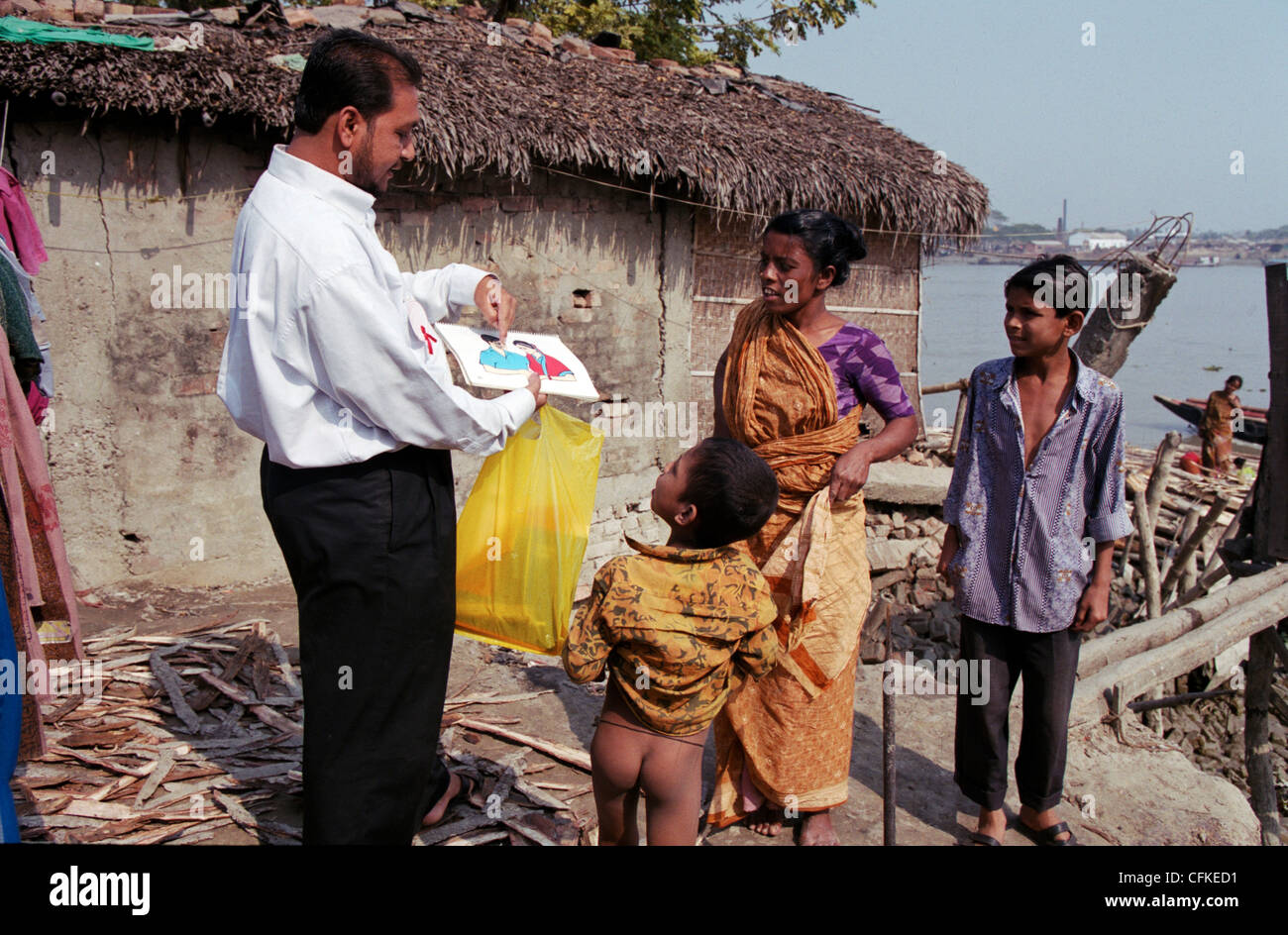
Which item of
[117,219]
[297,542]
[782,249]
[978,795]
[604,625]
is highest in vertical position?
[117,219]

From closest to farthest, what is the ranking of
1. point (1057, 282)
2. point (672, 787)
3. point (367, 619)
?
point (367, 619) < point (672, 787) < point (1057, 282)

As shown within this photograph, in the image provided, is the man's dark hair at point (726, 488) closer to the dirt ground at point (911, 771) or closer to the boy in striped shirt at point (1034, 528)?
the boy in striped shirt at point (1034, 528)

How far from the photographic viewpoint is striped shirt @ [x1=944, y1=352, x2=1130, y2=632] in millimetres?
3139

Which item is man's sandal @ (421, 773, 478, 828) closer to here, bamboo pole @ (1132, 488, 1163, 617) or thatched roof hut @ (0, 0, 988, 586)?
thatched roof hut @ (0, 0, 988, 586)

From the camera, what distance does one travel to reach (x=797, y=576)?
3.04m

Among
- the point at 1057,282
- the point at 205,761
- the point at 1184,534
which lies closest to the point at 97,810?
the point at 205,761

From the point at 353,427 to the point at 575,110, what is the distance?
17.2ft

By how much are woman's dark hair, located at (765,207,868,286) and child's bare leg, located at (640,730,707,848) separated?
1.49 m

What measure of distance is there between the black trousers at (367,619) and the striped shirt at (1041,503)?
181 cm

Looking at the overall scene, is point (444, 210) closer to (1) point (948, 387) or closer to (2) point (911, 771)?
(2) point (911, 771)

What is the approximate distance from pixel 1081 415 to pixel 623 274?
496 centimetres

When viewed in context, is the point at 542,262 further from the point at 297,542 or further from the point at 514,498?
the point at 297,542

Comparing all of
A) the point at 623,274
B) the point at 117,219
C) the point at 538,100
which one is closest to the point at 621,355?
the point at 623,274

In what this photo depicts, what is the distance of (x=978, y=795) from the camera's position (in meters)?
3.35
